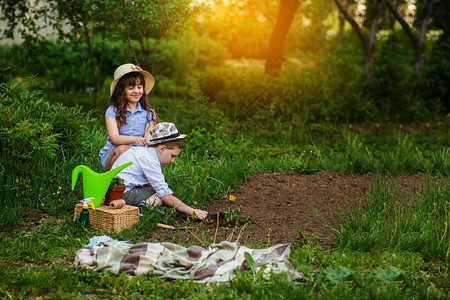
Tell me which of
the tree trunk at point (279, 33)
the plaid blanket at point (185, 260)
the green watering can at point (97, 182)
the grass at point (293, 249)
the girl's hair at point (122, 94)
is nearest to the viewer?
the grass at point (293, 249)

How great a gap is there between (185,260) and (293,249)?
904 mm

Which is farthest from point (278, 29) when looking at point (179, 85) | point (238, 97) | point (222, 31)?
point (222, 31)

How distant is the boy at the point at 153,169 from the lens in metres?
4.72

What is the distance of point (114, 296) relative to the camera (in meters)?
3.29

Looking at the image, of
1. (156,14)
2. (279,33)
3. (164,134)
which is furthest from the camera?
(279,33)

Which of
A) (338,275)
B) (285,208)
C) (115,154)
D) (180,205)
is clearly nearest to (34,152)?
(115,154)

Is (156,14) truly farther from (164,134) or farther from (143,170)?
(143,170)

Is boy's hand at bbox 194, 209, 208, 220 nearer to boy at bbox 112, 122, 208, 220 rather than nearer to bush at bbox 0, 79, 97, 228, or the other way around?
boy at bbox 112, 122, 208, 220

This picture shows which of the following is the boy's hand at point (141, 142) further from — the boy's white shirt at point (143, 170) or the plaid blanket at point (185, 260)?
the plaid blanket at point (185, 260)

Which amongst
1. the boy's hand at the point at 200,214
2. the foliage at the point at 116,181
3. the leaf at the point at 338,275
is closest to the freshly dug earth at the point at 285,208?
the boy's hand at the point at 200,214

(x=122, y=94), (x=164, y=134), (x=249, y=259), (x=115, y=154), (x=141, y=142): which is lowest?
(x=249, y=259)

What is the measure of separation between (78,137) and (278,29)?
751 centimetres

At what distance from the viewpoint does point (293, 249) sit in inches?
159

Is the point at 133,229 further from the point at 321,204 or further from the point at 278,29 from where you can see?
the point at 278,29
